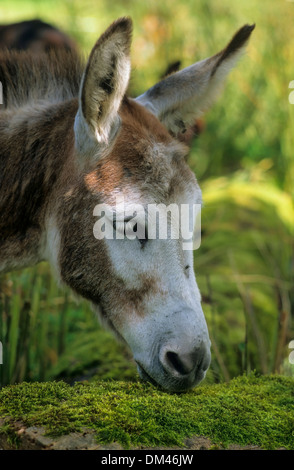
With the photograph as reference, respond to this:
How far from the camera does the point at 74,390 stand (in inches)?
104

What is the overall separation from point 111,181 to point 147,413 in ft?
3.54

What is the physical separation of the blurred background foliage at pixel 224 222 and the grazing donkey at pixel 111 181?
1.20 feet

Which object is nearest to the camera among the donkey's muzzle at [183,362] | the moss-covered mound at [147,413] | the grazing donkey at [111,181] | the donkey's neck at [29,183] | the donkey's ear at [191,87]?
the moss-covered mound at [147,413]

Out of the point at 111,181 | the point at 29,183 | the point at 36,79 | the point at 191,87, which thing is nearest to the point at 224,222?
the point at 191,87

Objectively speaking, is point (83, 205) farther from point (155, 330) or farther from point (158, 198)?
point (155, 330)

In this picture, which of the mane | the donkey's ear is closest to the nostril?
the donkey's ear

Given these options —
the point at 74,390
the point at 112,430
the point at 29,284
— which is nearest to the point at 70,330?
the point at 29,284

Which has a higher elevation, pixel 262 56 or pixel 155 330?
pixel 262 56

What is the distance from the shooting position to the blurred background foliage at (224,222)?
156 inches

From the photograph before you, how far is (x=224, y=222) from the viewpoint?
671 centimetres

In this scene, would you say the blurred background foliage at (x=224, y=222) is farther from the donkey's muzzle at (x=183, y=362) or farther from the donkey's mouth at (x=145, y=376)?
the donkey's muzzle at (x=183, y=362)

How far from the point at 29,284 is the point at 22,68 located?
177cm

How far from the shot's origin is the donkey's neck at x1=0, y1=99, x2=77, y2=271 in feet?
9.79

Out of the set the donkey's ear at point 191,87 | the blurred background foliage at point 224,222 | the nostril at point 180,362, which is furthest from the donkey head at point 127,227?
the blurred background foliage at point 224,222
